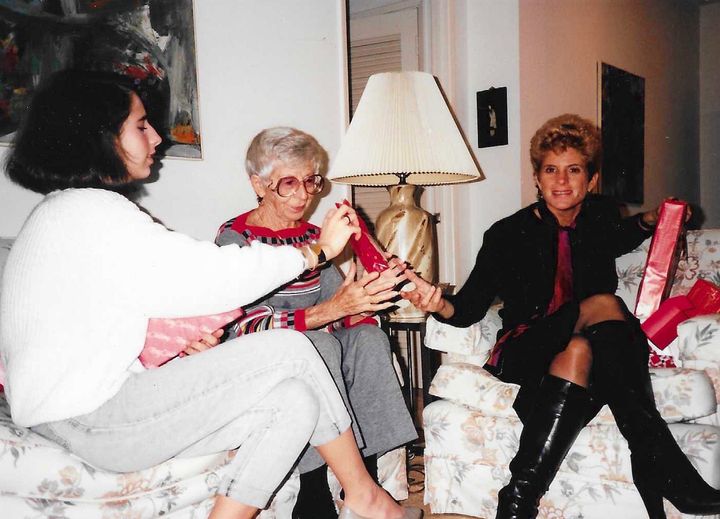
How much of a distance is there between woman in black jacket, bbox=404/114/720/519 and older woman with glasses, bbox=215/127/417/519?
202mm

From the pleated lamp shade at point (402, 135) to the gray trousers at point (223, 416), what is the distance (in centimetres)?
89

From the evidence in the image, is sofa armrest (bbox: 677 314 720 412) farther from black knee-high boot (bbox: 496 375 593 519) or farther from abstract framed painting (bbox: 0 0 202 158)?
abstract framed painting (bbox: 0 0 202 158)

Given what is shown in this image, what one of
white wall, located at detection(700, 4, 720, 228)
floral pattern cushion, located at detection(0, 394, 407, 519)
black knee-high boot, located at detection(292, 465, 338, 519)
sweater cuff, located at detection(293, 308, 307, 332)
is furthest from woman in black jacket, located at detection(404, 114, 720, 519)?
white wall, located at detection(700, 4, 720, 228)

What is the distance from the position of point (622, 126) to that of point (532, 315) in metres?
2.51

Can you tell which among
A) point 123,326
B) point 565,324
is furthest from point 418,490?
point 123,326

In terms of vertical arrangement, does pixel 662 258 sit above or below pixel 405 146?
below

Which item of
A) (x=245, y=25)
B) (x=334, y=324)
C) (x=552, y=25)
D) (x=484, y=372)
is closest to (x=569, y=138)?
(x=484, y=372)

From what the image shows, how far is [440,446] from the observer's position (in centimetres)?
166

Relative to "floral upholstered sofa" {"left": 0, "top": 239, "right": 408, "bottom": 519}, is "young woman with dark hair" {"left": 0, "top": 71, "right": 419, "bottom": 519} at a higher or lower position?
higher

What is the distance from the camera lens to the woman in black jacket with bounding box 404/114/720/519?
1.32 metres

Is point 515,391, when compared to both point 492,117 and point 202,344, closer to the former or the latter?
point 202,344

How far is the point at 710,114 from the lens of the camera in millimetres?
5074

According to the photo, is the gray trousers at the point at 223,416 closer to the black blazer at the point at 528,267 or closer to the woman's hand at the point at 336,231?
the woman's hand at the point at 336,231

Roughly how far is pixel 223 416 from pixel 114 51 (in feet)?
3.76
